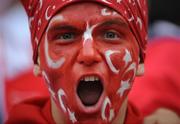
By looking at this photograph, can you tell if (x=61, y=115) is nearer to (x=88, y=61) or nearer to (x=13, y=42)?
(x=88, y=61)

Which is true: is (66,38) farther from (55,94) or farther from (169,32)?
(169,32)

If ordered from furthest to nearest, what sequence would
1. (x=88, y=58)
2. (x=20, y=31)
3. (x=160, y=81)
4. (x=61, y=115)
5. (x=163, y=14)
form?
(x=163, y=14), (x=20, y=31), (x=160, y=81), (x=61, y=115), (x=88, y=58)

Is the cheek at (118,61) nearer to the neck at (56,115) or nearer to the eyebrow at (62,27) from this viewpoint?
the eyebrow at (62,27)

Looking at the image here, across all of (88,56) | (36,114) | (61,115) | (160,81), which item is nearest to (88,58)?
(88,56)

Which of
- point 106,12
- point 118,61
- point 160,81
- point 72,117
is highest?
point 106,12

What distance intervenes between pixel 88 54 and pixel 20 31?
4.69 feet

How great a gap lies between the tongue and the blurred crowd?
104cm

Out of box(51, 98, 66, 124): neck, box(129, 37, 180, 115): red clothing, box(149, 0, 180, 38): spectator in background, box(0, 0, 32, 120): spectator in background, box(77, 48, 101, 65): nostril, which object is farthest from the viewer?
box(149, 0, 180, 38): spectator in background

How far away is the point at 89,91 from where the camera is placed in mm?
1426

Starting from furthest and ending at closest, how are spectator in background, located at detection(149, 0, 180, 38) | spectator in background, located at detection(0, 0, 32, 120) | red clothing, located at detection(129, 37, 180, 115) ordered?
spectator in background, located at detection(149, 0, 180, 38) → spectator in background, located at detection(0, 0, 32, 120) → red clothing, located at detection(129, 37, 180, 115)

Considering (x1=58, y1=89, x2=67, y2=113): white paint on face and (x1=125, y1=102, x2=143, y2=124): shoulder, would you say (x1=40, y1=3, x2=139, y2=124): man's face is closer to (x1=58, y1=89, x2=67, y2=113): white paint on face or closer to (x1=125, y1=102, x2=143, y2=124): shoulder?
(x1=58, y1=89, x2=67, y2=113): white paint on face

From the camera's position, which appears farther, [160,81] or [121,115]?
[160,81]

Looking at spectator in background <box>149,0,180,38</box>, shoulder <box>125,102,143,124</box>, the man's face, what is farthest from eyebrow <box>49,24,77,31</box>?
spectator in background <box>149,0,180,38</box>

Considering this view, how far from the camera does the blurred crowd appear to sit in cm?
265
